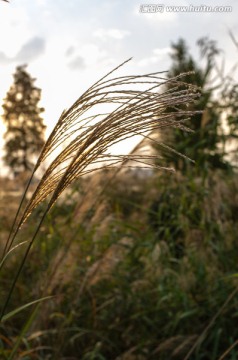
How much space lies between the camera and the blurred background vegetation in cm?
334

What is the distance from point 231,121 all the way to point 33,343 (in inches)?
92.9

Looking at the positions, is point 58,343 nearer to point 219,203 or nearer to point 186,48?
point 219,203

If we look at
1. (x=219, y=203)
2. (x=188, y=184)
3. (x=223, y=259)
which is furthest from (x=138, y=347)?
(x=188, y=184)

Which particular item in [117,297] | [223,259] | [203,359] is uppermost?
[223,259]

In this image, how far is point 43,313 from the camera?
123 inches

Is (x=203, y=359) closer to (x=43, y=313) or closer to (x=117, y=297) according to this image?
(x=117, y=297)

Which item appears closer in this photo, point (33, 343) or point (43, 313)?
point (43, 313)

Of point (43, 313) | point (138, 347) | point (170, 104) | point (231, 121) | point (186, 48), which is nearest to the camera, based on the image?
point (170, 104)

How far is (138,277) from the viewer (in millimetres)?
4113

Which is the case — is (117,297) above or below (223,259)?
below

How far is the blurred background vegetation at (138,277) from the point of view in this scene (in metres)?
3.34

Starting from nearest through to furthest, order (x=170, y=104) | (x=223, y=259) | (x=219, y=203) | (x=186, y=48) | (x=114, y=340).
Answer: (x=170, y=104) < (x=114, y=340) < (x=223, y=259) < (x=219, y=203) < (x=186, y=48)

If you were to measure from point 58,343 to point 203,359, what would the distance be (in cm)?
96

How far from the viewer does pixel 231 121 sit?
15.1 feet
